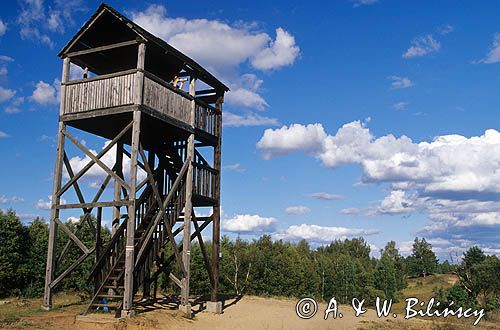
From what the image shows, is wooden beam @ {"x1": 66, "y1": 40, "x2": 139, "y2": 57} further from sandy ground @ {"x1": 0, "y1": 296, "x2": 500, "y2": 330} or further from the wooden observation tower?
sandy ground @ {"x1": 0, "y1": 296, "x2": 500, "y2": 330}

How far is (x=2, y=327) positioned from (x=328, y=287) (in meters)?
50.9

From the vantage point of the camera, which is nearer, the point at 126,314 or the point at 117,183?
the point at 126,314

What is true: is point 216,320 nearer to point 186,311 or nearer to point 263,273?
point 186,311

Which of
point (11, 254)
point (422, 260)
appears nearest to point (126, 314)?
point (11, 254)

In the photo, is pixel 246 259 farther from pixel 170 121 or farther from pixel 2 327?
pixel 2 327

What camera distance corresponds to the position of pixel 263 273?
4797 cm

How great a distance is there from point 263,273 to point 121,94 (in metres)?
35.8

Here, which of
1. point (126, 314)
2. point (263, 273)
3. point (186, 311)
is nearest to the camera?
point (126, 314)

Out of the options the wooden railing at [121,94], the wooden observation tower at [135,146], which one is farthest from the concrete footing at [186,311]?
the wooden railing at [121,94]

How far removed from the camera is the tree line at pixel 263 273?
90.0 feet

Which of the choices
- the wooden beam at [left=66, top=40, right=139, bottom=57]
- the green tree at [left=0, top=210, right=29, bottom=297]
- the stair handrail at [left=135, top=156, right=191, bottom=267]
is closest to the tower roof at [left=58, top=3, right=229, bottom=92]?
the wooden beam at [left=66, top=40, right=139, bottom=57]

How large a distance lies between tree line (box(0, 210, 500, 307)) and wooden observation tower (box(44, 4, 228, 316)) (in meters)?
2.51

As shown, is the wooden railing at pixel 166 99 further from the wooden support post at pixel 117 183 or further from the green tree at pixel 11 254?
the green tree at pixel 11 254

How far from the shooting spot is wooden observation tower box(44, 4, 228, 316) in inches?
580
